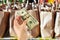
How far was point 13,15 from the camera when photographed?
0.97 metres

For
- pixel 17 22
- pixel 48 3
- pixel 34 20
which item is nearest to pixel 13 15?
pixel 17 22

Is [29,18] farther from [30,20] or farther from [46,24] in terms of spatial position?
[46,24]

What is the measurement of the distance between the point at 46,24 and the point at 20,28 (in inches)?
7.7

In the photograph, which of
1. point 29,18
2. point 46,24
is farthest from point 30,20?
point 46,24

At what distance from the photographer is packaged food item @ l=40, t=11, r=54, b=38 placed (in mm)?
927

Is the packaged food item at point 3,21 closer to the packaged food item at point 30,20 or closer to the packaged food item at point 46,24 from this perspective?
the packaged food item at point 30,20

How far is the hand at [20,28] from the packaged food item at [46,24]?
0.13m

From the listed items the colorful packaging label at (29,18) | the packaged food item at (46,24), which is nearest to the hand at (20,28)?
the colorful packaging label at (29,18)

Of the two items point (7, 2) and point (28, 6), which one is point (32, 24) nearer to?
point (28, 6)

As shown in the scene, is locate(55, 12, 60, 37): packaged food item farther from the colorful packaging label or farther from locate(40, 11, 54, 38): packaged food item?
the colorful packaging label

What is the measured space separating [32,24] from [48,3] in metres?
0.22

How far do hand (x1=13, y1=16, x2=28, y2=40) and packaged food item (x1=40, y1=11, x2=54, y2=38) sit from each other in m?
0.13


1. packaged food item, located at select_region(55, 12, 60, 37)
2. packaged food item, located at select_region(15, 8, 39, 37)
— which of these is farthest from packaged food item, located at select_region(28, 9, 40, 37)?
packaged food item, located at select_region(55, 12, 60, 37)

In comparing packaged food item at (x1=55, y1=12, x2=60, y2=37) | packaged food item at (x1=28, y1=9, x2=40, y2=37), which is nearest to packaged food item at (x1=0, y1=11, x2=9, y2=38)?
packaged food item at (x1=28, y1=9, x2=40, y2=37)
